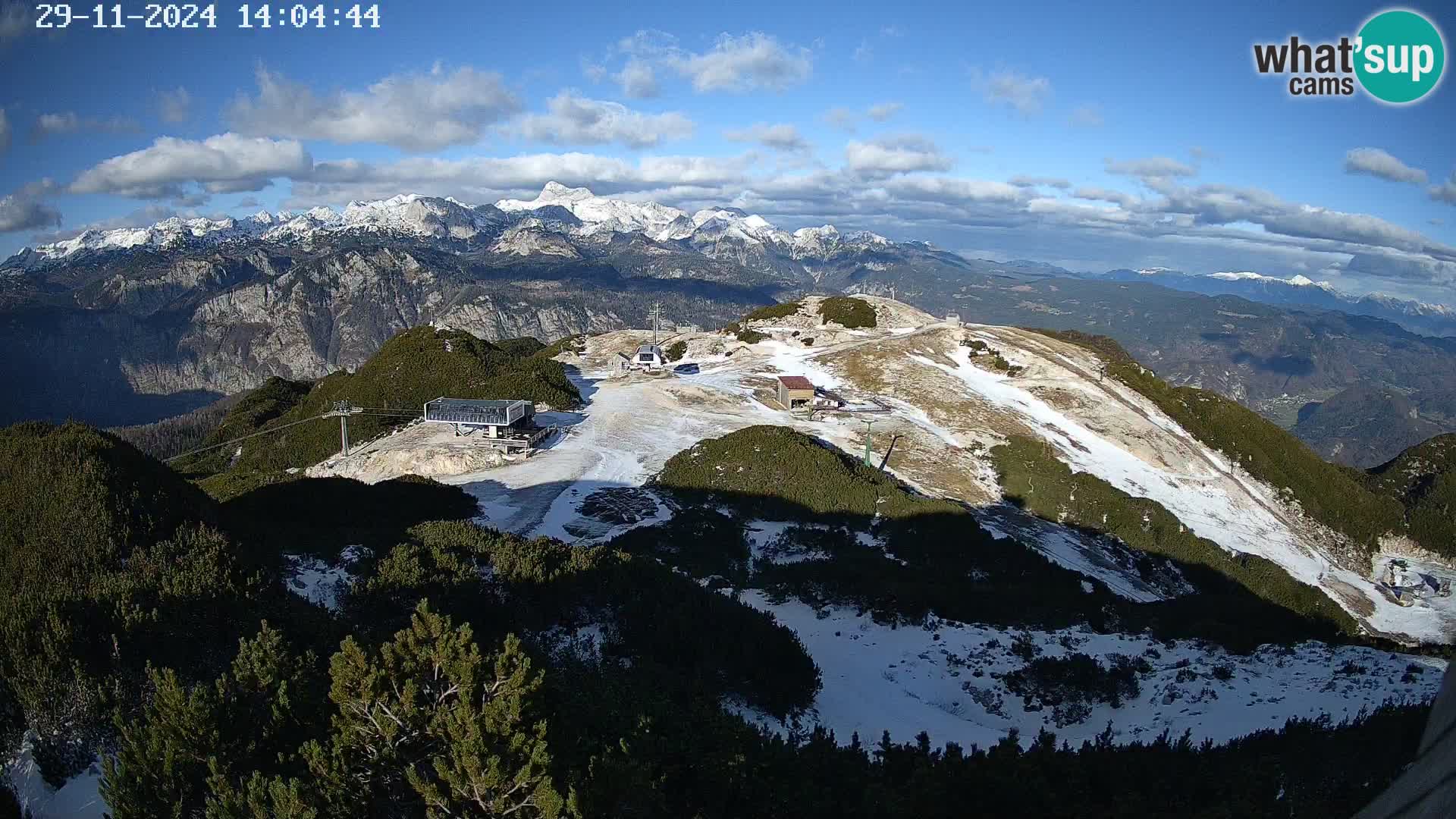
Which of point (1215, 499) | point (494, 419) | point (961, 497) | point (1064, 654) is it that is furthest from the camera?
point (1215, 499)

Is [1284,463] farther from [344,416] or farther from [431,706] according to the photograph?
[344,416]

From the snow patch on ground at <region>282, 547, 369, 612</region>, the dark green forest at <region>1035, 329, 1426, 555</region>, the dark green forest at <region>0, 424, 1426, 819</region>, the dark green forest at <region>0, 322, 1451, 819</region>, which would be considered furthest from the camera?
the dark green forest at <region>1035, 329, 1426, 555</region>

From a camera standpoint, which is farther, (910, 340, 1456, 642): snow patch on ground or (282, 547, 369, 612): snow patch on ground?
(910, 340, 1456, 642): snow patch on ground

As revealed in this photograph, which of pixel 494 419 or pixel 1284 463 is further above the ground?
pixel 494 419

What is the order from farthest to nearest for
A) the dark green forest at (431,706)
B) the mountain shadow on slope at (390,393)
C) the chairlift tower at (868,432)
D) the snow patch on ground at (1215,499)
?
the mountain shadow on slope at (390,393), the chairlift tower at (868,432), the snow patch on ground at (1215,499), the dark green forest at (431,706)

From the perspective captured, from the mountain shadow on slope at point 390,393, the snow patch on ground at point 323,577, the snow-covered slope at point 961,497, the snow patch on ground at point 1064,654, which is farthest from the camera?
the mountain shadow on slope at point 390,393

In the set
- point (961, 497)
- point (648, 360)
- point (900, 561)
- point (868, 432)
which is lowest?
point (961, 497)

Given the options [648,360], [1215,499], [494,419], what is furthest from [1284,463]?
[494,419]

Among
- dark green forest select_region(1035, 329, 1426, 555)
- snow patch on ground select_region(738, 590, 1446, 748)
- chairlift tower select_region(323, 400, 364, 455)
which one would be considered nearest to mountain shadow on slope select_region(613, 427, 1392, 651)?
snow patch on ground select_region(738, 590, 1446, 748)

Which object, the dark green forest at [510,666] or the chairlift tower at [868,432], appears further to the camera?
the chairlift tower at [868,432]

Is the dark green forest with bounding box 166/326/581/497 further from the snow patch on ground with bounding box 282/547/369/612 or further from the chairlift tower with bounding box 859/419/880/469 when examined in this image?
the snow patch on ground with bounding box 282/547/369/612

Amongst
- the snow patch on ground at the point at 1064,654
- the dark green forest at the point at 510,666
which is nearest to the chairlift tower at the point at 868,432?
the dark green forest at the point at 510,666

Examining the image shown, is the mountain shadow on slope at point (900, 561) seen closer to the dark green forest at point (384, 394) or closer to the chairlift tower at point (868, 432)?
the chairlift tower at point (868, 432)
